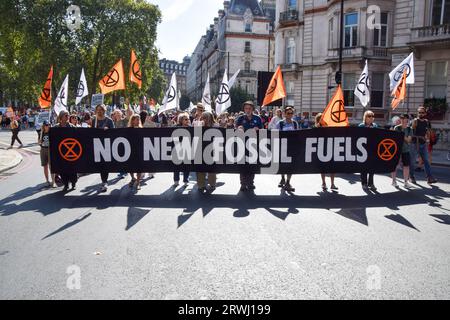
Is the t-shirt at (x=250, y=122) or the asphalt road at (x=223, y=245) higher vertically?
the t-shirt at (x=250, y=122)

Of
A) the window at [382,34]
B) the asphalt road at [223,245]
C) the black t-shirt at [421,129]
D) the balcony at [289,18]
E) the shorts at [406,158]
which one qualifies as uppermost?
the balcony at [289,18]

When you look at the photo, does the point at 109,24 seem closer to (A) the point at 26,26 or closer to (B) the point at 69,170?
(A) the point at 26,26

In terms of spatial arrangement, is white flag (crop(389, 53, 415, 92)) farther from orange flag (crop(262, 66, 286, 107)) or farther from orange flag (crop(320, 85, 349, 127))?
orange flag (crop(320, 85, 349, 127))

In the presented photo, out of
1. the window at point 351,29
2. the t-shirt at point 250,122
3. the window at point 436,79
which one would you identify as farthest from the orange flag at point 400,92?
the window at point 351,29

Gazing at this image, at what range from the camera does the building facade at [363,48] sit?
24.3 meters

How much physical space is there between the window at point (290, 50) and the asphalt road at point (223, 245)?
30.5 meters

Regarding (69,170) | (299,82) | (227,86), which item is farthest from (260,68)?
(69,170)

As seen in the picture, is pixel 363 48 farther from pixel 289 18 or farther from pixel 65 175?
pixel 65 175

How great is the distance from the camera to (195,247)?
5.63m

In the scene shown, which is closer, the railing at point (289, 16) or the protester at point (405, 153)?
the protester at point (405, 153)

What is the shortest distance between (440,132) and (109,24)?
3636cm

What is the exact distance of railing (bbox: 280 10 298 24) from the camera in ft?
124

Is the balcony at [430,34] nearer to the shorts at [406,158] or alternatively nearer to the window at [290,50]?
the window at [290,50]

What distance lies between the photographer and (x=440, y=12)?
2423 centimetres
